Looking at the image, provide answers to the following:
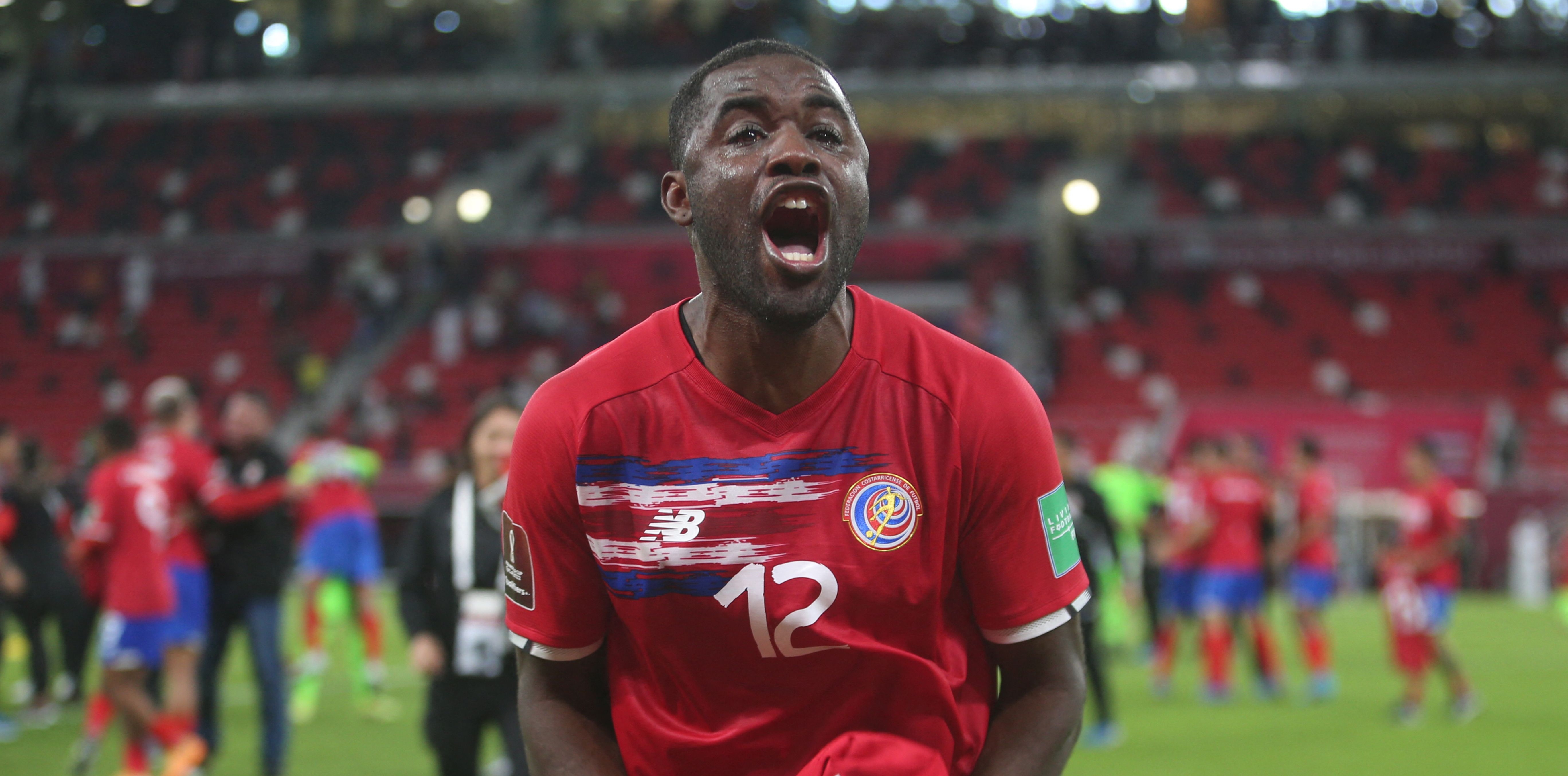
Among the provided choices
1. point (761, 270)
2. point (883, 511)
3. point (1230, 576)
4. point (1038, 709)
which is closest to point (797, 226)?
point (761, 270)

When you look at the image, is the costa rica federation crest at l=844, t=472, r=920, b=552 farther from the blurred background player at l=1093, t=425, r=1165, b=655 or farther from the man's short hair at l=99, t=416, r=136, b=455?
the blurred background player at l=1093, t=425, r=1165, b=655

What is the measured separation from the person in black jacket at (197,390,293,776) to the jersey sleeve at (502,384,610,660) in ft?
20.3

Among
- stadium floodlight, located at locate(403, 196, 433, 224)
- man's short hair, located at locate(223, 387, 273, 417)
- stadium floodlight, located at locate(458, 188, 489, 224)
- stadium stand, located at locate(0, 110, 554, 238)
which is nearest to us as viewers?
man's short hair, located at locate(223, 387, 273, 417)

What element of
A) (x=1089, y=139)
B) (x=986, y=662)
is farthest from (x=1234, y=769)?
(x=1089, y=139)

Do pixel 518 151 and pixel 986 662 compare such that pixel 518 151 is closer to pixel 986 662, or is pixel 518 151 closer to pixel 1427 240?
pixel 1427 240

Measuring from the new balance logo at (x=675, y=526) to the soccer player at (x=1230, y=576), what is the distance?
410 inches

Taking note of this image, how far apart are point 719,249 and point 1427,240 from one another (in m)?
32.2

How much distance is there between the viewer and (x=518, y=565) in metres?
2.13

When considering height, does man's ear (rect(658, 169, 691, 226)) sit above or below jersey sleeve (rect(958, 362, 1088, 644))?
above

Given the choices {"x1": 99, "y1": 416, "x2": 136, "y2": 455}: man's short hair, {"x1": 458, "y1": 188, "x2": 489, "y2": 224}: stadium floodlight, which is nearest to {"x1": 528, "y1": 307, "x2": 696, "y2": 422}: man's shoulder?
{"x1": 99, "y1": 416, "x2": 136, "y2": 455}: man's short hair

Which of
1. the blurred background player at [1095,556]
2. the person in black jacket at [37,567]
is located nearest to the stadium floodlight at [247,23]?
the person in black jacket at [37,567]

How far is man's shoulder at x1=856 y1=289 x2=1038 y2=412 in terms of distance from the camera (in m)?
2.06

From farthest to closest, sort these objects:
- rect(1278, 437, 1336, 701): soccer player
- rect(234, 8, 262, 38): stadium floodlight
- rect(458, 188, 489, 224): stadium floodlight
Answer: rect(234, 8, 262, 38): stadium floodlight < rect(458, 188, 489, 224): stadium floodlight < rect(1278, 437, 1336, 701): soccer player

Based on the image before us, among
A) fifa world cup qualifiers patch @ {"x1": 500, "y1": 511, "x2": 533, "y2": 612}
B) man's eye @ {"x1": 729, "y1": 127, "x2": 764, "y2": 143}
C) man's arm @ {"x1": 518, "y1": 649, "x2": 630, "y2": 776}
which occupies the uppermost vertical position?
man's eye @ {"x1": 729, "y1": 127, "x2": 764, "y2": 143}
